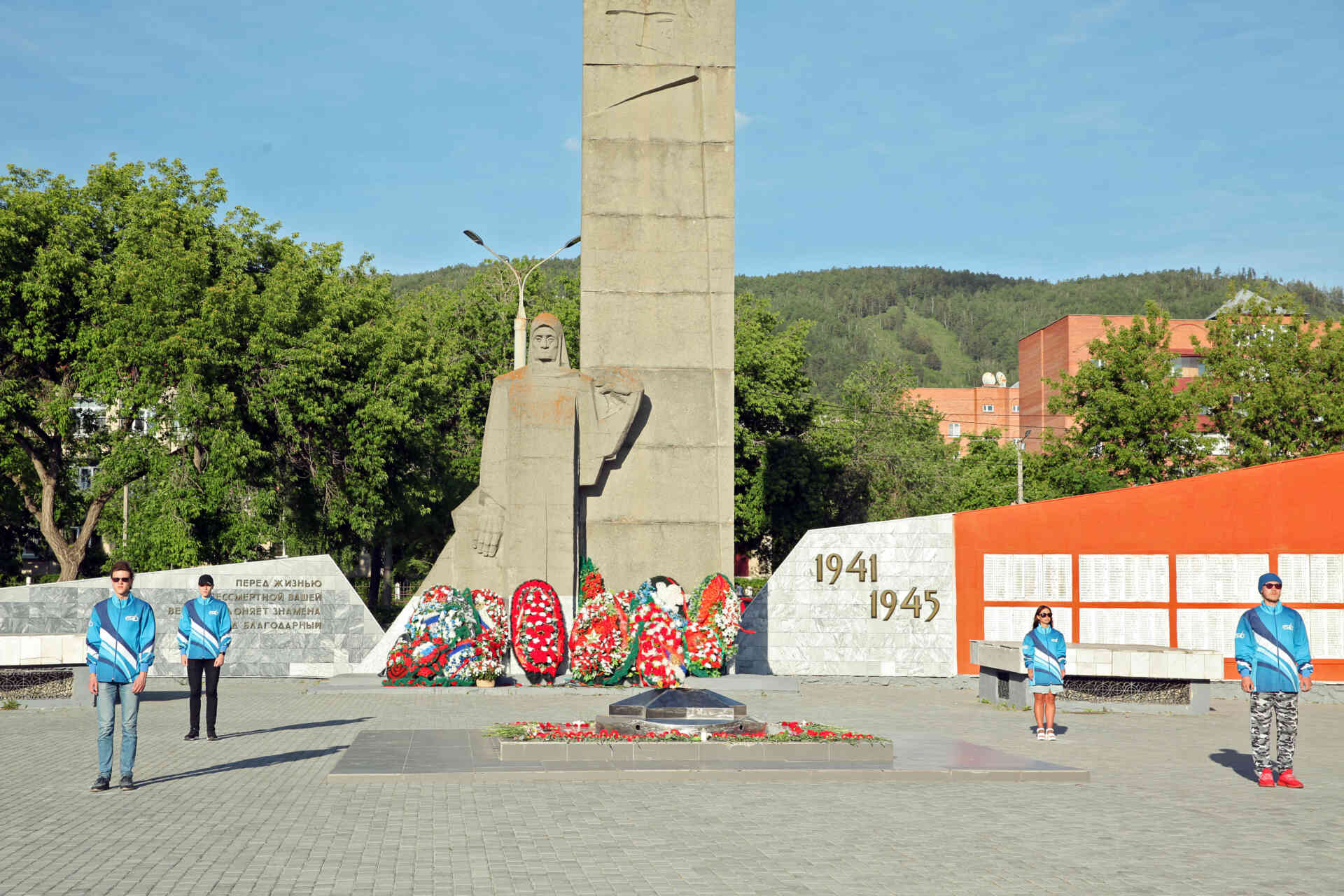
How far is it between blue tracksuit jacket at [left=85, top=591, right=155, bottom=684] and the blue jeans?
0.09 metres

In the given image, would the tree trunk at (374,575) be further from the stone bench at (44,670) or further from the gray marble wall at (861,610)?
the stone bench at (44,670)

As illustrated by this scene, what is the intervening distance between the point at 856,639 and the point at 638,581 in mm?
3538

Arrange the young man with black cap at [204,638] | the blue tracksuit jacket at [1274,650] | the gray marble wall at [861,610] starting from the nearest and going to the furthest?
the blue tracksuit jacket at [1274,650] < the young man with black cap at [204,638] < the gray marble wall at [861,610]

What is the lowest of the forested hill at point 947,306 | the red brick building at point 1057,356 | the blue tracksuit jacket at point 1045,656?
the blue tracksuit jacket at point 1045,656

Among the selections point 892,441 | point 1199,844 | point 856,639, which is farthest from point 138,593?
point 892,441

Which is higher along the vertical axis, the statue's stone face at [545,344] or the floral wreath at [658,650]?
the statue's stone face at [545,344]

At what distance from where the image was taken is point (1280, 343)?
3203 cm

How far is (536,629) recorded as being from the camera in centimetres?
1733

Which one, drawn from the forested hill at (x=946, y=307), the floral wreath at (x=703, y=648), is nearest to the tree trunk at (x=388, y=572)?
the floral wreath at (x=703, y=648)

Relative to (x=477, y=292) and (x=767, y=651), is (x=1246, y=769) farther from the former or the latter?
(x=477, y=292)

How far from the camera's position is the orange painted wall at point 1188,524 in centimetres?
1845

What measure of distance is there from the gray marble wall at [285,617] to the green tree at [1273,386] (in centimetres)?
2295

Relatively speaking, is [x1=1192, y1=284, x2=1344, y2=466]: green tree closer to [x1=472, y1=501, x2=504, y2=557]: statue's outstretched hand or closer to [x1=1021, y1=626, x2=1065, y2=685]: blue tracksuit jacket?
[x1=1021, y1=626, x2=1065, y2=685]: blue tracksuit jacket

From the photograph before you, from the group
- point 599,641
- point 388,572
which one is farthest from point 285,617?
point 388,572
